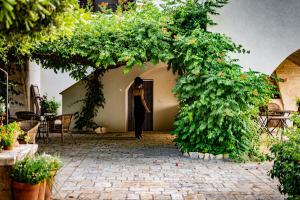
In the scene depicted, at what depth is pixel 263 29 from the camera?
923 cm

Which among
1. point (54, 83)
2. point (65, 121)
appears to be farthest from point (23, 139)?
point (54, 83)

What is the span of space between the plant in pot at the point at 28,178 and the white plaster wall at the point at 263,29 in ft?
20.6

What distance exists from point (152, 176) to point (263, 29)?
191 inches

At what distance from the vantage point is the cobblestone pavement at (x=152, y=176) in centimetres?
544

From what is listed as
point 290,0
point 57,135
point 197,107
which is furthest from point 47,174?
point 57,135

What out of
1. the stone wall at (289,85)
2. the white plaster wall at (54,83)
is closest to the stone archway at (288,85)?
the stone wall at (289,85)

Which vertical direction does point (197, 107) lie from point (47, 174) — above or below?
above

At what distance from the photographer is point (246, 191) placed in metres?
5.61

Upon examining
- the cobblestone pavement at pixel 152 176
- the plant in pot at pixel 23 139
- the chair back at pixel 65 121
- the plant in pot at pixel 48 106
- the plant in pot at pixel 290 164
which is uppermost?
the plant in pot at pixel 48 106

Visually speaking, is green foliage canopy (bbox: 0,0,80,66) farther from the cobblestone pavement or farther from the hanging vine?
the hanging vine

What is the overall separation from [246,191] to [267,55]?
460cm

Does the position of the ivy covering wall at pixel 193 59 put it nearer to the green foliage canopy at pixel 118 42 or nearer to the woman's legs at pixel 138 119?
the green foliage canopy at pixel 118 42

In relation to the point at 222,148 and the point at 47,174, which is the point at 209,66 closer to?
the point at 222,148

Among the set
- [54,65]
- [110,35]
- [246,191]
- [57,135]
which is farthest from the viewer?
[57,135]
